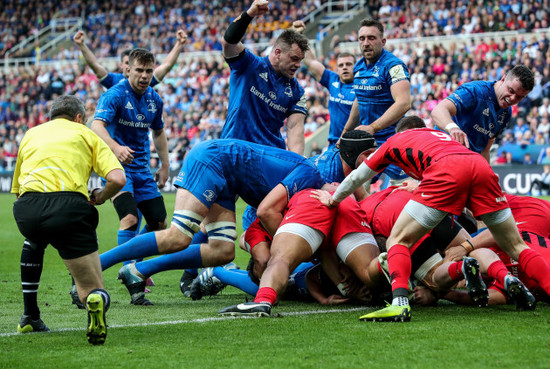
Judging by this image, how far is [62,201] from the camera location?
16.6 ft

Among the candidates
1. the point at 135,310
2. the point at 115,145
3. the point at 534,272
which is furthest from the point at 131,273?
the point at 534,272

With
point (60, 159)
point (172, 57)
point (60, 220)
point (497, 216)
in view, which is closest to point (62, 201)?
point (60, 220)

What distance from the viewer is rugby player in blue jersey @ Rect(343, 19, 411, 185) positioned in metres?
8.41

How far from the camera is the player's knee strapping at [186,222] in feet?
21.7

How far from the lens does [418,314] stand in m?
5.95

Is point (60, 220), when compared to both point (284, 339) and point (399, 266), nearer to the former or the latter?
point (284, 339)

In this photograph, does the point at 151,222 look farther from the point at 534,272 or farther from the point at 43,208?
the point at 534,272

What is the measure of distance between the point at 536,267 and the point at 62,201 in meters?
3.55

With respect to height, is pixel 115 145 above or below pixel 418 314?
above

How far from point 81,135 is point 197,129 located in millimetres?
23444

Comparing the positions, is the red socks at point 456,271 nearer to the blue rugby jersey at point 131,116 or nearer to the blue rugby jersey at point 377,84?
the blue rugby jersey at point 377,84

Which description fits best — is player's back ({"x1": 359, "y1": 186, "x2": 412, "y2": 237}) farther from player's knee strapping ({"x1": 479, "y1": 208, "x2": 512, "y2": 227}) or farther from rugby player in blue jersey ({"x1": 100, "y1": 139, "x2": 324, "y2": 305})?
player's knee strapping ({"x1": 479, "y1": 208, "x2": 512, "y2": 227})

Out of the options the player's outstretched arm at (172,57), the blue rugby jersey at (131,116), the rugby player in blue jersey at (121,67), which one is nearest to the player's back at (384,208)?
the blue rugby jersey at (131,116)

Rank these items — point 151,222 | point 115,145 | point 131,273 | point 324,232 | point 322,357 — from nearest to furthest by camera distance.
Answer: point 322,357, point 324,232, point 131,273, point 115,145, point 151,222
